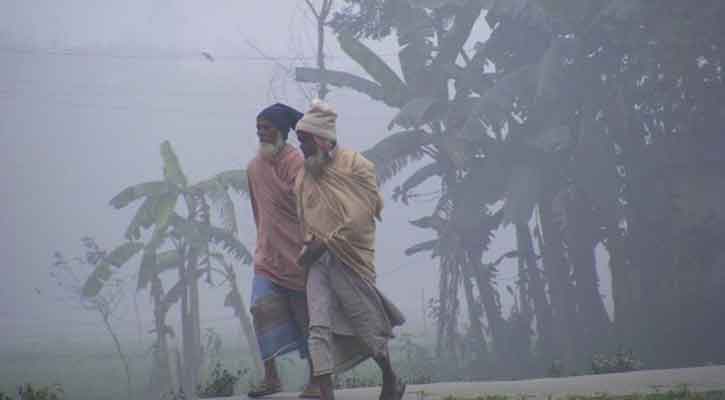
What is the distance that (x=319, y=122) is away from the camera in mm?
4406

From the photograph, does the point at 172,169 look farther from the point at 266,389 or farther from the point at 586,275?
the point at 266,389

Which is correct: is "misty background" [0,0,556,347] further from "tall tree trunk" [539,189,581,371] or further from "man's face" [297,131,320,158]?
"man's face" [297,131,320,158]

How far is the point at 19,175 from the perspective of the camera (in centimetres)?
1237

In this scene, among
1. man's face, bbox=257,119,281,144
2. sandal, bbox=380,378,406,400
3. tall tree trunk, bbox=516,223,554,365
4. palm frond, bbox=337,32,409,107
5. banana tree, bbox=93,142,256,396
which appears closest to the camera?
sandal, bbox=380,378,406,400

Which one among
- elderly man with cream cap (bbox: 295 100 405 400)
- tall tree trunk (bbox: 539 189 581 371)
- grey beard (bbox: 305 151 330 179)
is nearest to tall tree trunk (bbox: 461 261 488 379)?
tall tree trunk (bbox: 539 189 581 371)

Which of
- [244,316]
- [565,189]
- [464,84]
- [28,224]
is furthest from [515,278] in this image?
[28,224]

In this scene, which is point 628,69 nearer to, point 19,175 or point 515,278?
point 515,278

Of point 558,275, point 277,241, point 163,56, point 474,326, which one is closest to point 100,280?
point 163,56

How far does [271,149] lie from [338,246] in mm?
766

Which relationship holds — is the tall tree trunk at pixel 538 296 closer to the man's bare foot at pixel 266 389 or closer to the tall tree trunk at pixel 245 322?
the tall tree trunk at pixel 245 322

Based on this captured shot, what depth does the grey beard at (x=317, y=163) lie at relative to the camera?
443 cm

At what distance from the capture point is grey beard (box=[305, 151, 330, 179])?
4426mm

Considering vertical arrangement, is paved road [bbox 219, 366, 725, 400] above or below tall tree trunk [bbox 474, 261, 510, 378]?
below

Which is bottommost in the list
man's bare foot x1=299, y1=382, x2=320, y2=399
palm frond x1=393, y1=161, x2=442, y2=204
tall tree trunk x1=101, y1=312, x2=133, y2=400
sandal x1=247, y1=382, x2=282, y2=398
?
man's bare foot x1=299, y1=382, x2=320, y2=399
